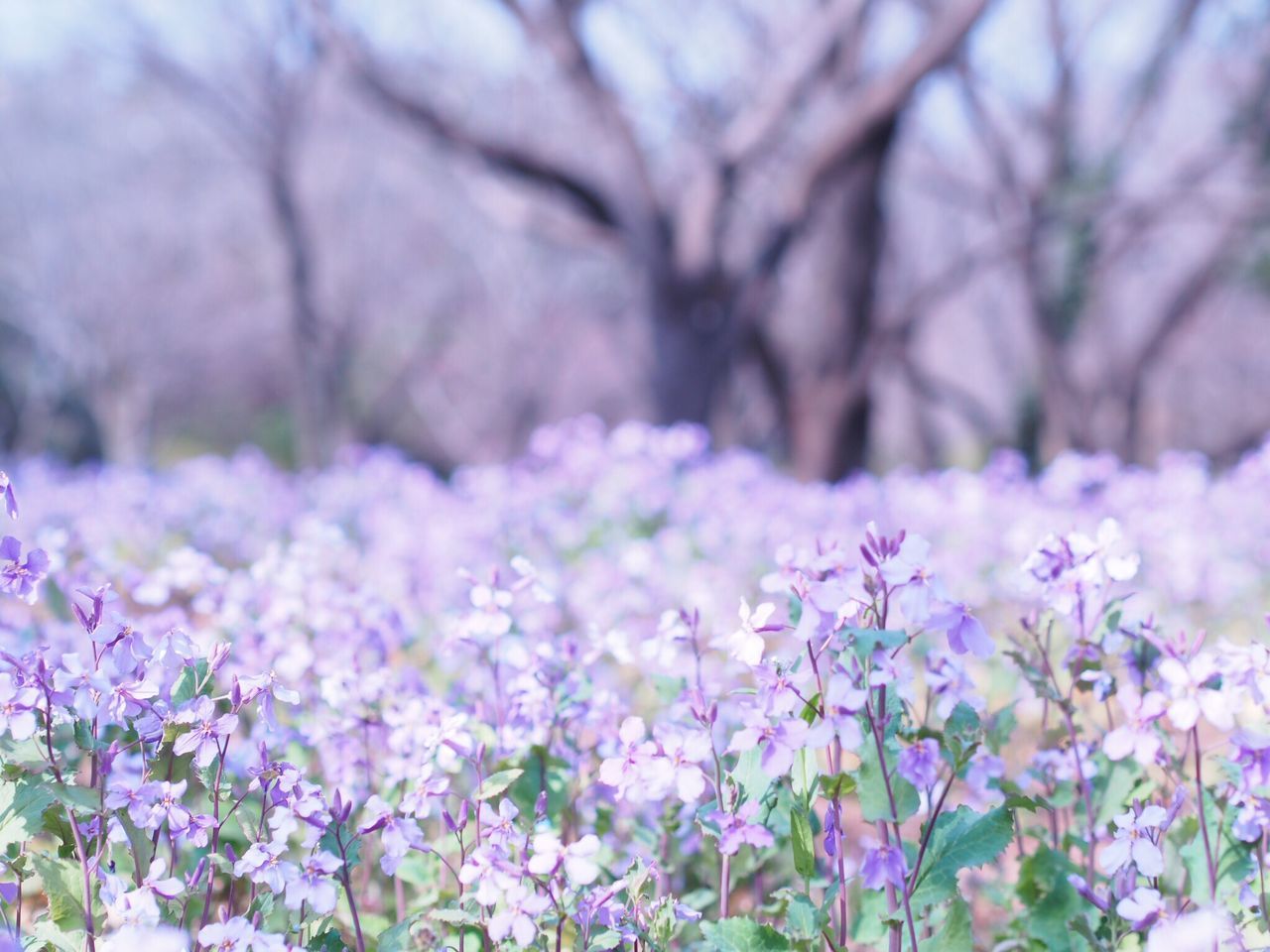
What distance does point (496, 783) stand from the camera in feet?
4.65

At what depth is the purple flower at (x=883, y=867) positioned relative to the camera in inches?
53.8

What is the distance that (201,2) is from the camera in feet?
35.1

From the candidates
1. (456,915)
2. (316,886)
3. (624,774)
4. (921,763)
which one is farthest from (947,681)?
(316,886)

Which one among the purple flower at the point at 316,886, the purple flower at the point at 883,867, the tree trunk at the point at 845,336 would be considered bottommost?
the purple flower at the point at 316,886

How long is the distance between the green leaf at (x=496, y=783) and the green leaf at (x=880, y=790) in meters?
0.43

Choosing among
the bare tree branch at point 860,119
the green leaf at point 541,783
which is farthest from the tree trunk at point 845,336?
the green leaf at point 541,783

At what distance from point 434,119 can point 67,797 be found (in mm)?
6155

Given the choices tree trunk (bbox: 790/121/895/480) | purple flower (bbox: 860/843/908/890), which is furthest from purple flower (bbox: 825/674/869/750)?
tree trunk (bbox: 790/121/895/480)

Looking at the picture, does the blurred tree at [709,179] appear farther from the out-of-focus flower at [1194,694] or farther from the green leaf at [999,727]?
the out-of-focus flower at [1194,694]

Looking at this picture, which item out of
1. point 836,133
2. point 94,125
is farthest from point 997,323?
point 94,125

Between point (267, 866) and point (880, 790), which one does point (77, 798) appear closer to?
point (267, 866)

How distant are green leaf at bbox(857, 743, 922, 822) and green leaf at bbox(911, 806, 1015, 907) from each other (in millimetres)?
78

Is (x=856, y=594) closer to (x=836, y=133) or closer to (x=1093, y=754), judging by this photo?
(x=1093, y=754)

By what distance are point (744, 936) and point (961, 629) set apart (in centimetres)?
47
